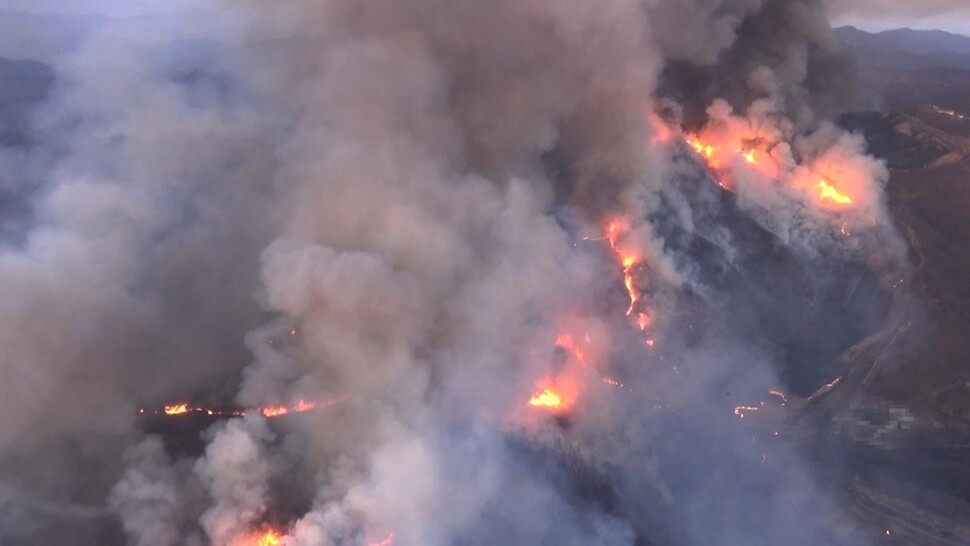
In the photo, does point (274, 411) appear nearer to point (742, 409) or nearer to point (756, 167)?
point (742, 409)

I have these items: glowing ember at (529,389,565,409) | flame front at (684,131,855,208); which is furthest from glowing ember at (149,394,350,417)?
flame front at (684,131,855,208)

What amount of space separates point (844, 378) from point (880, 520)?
22.2 ft

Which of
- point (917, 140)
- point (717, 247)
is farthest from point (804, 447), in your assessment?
point (917, 140)

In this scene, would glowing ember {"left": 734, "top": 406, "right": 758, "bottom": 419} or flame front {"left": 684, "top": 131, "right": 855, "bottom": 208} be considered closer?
glowing ember {"left": 734, "top": 406, "right": 758, "bottom": 419}

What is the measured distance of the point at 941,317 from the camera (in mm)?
31781

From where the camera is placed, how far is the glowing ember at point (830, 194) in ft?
119

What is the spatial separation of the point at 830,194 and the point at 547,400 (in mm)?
20144

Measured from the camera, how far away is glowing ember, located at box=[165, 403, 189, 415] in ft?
73.9

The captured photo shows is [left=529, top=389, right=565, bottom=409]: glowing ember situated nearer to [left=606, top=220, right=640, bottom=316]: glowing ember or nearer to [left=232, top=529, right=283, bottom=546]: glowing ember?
[left=606, top=220, right=640, bottom=316]: glowing ember

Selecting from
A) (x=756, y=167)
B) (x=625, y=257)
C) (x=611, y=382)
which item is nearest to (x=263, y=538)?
(x=611, y=382)

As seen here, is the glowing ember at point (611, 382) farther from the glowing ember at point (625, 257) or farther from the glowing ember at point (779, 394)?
the glowing ember at point (779, 394)

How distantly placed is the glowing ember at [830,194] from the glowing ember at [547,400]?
744 inches

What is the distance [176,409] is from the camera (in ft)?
74.4

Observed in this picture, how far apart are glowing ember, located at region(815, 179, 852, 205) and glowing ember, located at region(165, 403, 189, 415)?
1170 inches
